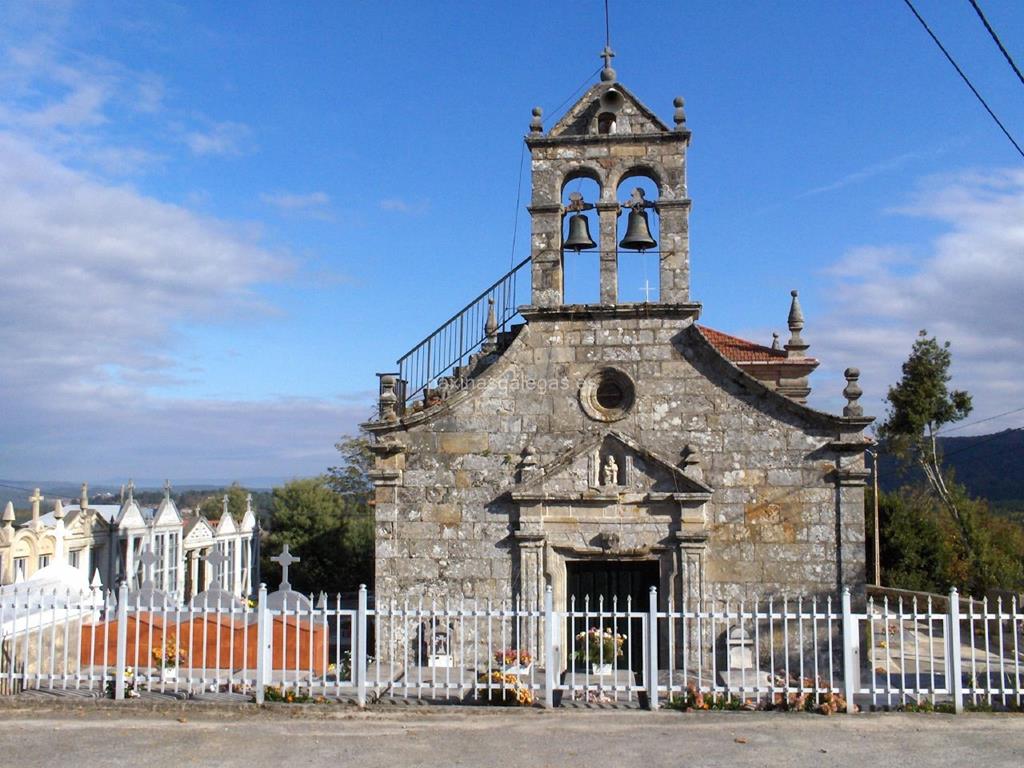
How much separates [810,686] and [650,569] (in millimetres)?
3105

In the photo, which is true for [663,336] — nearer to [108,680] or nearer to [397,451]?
[397,451]

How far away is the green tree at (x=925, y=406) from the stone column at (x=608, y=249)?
15333mm

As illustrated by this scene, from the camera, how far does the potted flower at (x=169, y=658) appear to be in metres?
11.4

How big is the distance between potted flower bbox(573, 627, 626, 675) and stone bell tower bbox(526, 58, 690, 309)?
15.2ft

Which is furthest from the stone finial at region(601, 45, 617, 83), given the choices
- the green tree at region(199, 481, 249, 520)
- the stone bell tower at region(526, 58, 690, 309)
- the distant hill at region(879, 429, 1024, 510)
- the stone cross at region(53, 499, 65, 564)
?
the distant hill at region(879, 429, 1024, 510)

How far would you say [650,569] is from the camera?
13.7 meters

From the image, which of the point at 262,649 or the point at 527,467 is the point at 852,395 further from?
the point at 262,649

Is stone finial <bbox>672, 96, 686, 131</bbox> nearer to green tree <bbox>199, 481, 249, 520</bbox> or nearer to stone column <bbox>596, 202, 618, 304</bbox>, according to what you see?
stone column <bbox>596, 202, 618, 304</bbox>

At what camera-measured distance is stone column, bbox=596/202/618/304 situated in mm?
13719

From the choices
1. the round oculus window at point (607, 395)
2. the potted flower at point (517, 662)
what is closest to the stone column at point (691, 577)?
the round oculus window at point (607, 395)

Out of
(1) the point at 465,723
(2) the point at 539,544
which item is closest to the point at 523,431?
(2) the point at 539,544

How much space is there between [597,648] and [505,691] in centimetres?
216

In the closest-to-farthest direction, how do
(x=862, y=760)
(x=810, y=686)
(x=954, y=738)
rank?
(x=862, y=760) → (x=954, y=738) → (x=810, y=686)

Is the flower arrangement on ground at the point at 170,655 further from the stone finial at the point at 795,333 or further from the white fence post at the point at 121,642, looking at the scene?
the stone finial at the point at 795,333
